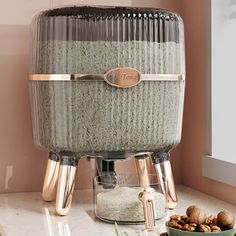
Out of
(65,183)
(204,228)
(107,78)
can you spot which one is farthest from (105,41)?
(204,228)

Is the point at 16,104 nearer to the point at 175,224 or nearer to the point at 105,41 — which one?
the point at 105,41

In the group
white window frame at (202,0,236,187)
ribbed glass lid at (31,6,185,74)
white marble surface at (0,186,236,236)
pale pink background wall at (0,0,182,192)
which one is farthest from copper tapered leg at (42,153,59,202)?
white window frame at (202,0,236,187)

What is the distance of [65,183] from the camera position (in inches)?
47.3

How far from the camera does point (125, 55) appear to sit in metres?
1.12

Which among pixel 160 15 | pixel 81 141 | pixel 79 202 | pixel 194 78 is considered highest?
pixel 160 15

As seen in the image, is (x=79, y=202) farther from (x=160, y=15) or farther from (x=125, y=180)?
(x=160, y=15)

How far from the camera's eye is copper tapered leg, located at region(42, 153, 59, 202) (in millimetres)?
1310

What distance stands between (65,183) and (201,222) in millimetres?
376

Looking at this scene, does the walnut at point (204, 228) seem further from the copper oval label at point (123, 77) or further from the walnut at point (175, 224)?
the copper oval label at point (123, 77)

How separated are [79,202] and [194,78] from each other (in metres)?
0.42

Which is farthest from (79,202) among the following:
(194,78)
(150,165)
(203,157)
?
(194,78)

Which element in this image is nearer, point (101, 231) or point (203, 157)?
point (101, 231)

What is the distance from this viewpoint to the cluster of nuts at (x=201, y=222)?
0.90 metres

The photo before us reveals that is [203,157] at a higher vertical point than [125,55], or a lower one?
lower
